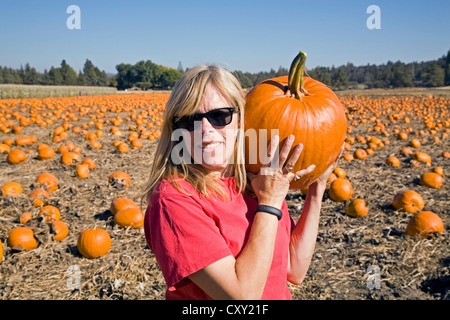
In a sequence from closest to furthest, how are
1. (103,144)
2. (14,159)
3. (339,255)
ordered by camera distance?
(339,255)
(14,159)
(103,144)

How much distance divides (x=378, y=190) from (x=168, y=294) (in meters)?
6.20

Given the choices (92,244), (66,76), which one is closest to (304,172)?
(92,244)

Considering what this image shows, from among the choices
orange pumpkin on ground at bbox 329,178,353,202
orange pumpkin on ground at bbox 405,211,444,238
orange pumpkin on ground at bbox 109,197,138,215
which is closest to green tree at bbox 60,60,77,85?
orange pumpkin on ground at bbox 109,197,138,215

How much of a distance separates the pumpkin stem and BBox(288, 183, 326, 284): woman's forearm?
24.9 inches

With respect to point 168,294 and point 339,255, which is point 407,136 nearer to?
point 339,255

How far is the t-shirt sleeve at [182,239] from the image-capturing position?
4.17 feet

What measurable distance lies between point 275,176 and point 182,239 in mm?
542

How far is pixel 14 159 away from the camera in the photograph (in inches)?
325

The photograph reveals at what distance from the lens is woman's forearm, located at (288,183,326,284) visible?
195 centimetres

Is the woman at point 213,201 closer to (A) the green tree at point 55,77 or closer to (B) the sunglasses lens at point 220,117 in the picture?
(B) the sunglasses lens at point 220,117

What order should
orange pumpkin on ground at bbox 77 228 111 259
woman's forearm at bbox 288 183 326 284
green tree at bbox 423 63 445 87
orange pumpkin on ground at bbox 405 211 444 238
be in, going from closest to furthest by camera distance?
1. woman's forearm at bbox 288 183 326 284
2. orange pumpkin on ground at bbox 77 228 111 259
3. orange pumpkin on ground at bbox 405 211 444 238
4. green tree at bbox 423 63 445 87

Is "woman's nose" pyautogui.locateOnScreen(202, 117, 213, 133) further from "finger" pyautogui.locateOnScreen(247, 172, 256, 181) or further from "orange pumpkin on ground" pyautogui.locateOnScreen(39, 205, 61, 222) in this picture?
"orange pumpkin on ground" pyautogui.locateOnScreen(39, 205, 61, 222)

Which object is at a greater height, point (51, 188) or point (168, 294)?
point (168, 294)

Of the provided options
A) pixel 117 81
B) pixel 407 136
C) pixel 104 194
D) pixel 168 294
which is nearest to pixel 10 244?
pixel 104 194
